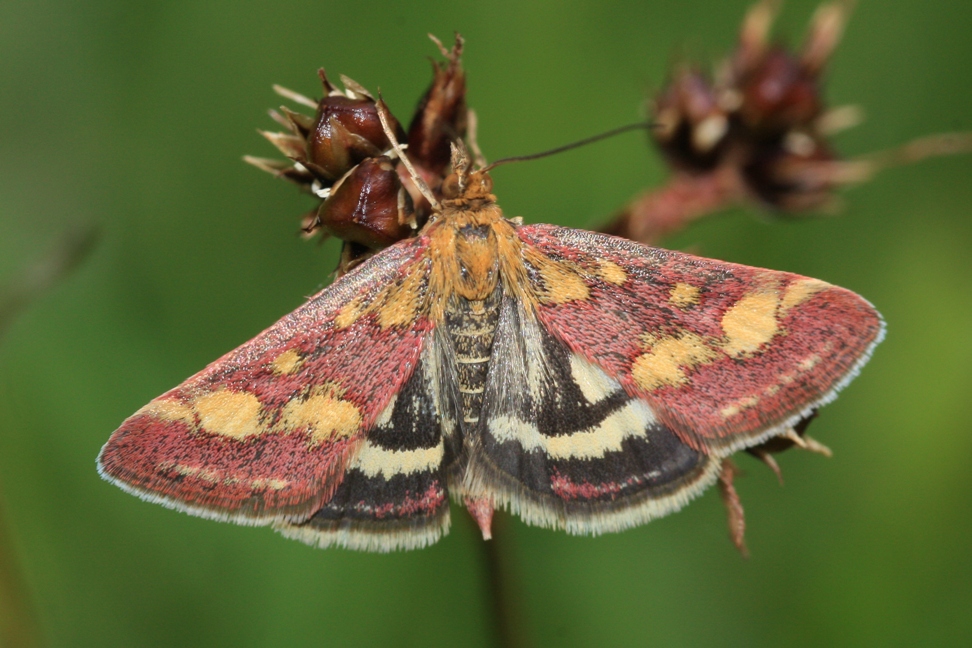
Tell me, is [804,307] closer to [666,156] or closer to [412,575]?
[666,156]

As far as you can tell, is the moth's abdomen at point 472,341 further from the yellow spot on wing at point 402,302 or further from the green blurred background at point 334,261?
the green blurred background at point 334,261

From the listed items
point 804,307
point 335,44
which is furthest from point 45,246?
point 804,307

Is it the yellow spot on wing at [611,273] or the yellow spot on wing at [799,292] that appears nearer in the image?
the yellow spot on wing at [799,292]

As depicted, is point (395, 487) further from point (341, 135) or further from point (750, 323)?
point (750, 323)

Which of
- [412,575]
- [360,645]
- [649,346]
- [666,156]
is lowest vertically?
[360,645]

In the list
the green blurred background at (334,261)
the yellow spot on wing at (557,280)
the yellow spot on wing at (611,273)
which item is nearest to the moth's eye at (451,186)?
the yellow spot on wing at (557,280)

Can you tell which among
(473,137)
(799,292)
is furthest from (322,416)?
(799,292)
